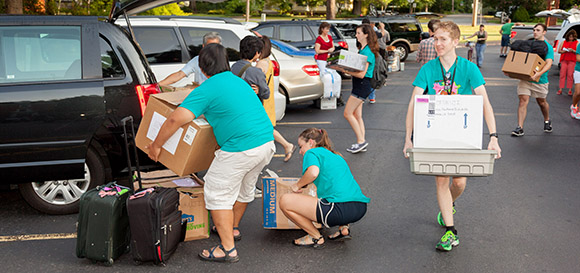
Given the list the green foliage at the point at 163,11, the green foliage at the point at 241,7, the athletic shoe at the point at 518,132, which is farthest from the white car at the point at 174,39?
the green foliage at the point at 241,7

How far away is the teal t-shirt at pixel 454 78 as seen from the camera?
4609 millimetres

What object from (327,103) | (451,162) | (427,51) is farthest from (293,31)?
(451,162)

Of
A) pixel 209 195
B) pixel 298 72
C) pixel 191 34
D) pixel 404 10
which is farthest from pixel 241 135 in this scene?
pixel 404 10

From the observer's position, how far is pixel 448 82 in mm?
4668

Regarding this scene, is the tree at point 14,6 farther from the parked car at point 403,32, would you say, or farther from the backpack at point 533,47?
the parked car at point 403,32

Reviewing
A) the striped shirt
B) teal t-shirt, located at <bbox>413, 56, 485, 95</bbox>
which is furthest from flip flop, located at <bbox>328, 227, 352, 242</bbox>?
the striped shirt

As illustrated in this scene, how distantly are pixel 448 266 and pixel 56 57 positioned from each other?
386 cm

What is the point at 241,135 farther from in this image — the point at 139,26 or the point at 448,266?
the point at 139,26

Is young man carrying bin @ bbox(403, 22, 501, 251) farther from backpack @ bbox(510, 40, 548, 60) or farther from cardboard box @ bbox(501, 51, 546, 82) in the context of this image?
backpack @ bbox(510, 40, 548, 60)

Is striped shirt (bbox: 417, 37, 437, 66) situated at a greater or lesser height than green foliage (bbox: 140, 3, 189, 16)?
lesser

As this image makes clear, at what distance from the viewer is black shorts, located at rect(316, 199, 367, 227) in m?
4.64

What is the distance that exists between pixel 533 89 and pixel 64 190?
7.07m

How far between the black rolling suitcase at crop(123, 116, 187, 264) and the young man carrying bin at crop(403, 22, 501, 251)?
1.89m

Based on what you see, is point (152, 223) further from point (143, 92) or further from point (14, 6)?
point (14, 6)
